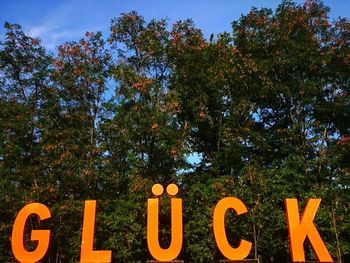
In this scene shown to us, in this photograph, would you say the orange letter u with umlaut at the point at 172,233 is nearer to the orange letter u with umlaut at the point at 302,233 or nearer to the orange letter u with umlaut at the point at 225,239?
the orange letter u with umlaut at the point at 225,239

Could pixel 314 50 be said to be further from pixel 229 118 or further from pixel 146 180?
pixel 146 180

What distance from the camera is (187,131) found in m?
21.7

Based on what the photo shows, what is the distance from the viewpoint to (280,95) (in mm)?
22828

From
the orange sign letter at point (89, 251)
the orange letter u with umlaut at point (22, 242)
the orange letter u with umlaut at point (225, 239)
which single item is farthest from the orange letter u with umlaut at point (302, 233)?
the orange letter u with umlaut at point (22, 242)

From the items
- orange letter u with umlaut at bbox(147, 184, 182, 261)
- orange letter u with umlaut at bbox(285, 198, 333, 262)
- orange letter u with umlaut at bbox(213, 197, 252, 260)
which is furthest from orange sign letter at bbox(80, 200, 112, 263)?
orange letter u with umlaut at bbox(285, 198, 333, 262)

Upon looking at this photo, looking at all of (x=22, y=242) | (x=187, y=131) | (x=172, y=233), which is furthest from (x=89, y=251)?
(x=187, y=131)

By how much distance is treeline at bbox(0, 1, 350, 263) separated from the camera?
63.1ft

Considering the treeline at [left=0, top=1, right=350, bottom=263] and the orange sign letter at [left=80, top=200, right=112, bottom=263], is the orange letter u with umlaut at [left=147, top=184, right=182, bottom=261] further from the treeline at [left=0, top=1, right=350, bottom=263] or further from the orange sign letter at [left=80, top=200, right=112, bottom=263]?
the treeline at [left=0, top=1, right=350, bottom=263]

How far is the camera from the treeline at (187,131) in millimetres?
19234

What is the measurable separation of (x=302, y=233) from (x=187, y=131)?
32.3 ft

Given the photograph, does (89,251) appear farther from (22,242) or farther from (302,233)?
(302,233)

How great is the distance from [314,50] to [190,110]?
22.0ft

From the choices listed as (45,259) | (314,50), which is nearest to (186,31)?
(314,50)

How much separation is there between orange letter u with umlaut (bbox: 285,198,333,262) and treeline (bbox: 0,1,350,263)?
19.1 feet
